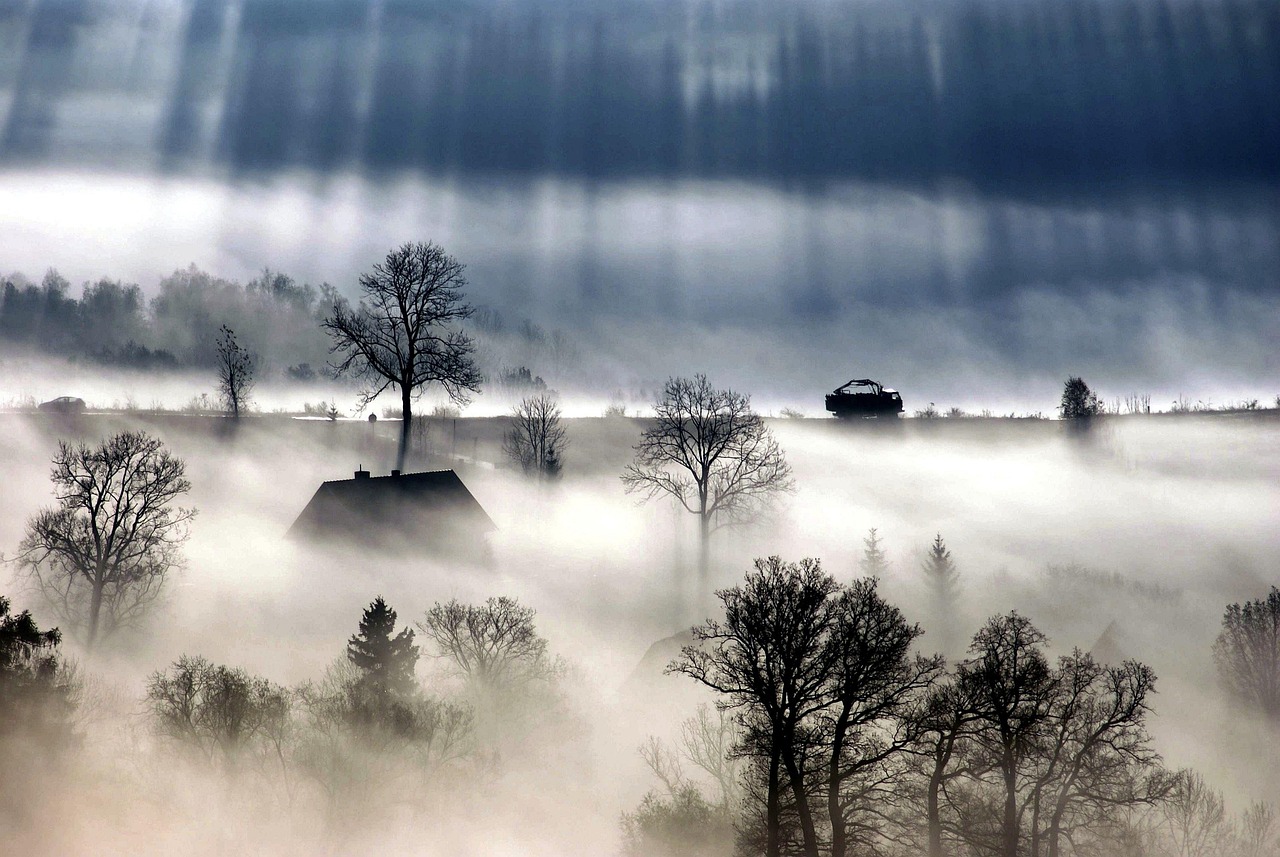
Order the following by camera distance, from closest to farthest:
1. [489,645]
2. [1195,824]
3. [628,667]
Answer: [1195,824], [489,645], [628,667]

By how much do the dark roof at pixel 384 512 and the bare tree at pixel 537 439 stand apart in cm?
2271

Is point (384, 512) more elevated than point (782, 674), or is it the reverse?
point (384, 512)

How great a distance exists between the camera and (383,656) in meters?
44.4

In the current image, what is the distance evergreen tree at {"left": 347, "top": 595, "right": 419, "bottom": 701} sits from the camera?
145ft

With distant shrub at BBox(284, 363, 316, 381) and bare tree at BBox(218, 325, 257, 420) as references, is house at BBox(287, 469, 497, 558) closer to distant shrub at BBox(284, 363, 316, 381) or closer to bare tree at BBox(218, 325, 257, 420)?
bare tree at BBox(218, 325, 257, 420)

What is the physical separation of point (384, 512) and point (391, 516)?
0.46 metres

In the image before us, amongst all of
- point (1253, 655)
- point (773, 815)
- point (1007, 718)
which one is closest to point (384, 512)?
point (773, 815)

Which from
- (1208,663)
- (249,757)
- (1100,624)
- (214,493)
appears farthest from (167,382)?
(1208,663)

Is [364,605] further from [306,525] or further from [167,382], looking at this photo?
[167,382]

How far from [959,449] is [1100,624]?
33755mm

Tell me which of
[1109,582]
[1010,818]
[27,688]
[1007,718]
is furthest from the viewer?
[1109,582]

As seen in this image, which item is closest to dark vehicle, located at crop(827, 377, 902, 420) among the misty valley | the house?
the misty valley

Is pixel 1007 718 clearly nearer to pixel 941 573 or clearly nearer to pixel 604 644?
pixel 604 644

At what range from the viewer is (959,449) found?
106 m
